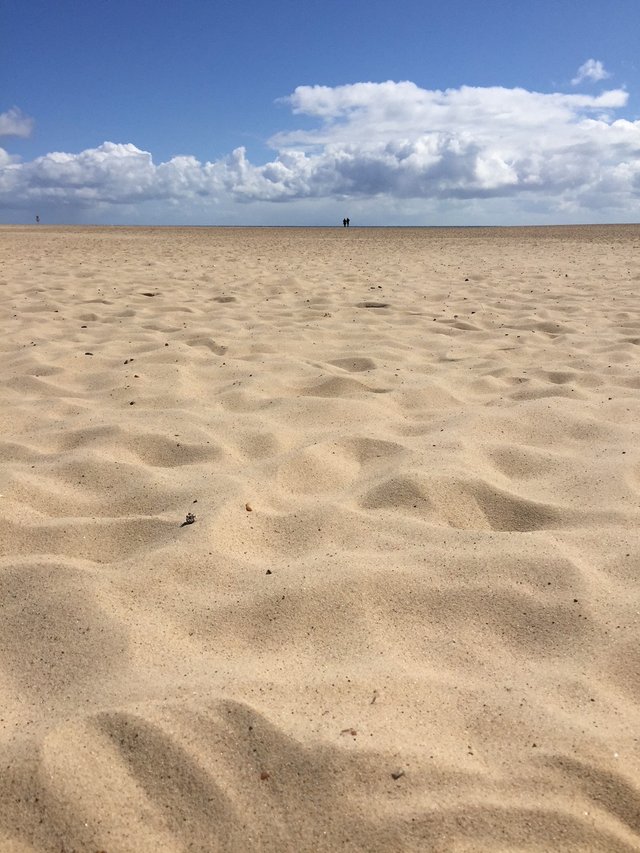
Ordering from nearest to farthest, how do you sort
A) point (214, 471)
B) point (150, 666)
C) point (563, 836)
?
1. point (563, 836)
2. point (150, 666)
3. point (214, 471)

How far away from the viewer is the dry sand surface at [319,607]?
3.52 feet

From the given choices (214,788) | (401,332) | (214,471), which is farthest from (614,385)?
(214,788)

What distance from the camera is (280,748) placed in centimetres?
115

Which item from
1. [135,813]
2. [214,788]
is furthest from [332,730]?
[135,813]

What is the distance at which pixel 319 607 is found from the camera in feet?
4.97

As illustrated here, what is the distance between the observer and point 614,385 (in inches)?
121

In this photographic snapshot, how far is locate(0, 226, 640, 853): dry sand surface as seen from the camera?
107 centimetres

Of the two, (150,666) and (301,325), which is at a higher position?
(301,325)

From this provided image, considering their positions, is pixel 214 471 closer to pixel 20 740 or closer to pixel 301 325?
pixel 20 740

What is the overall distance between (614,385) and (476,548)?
66.1 inches

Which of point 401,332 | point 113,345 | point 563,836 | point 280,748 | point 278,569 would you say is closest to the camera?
point 563,836

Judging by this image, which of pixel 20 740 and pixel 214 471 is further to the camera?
pixel 214 471

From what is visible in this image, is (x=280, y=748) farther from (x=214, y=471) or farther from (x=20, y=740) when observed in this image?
(x=214, y=471)

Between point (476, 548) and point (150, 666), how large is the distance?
81 centimetres
